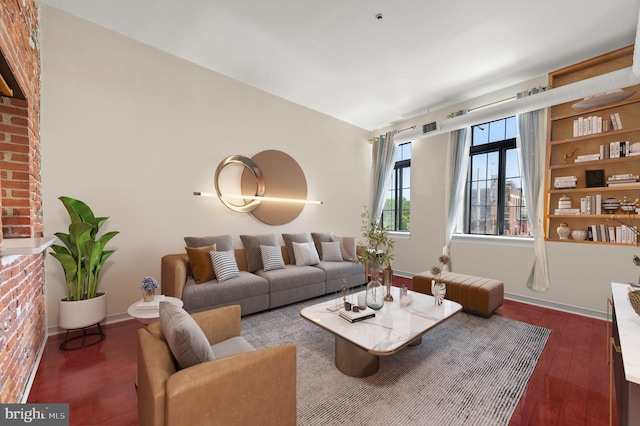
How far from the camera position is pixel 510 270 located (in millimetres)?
4113

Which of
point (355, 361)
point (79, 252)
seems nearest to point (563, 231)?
point (355, 361)

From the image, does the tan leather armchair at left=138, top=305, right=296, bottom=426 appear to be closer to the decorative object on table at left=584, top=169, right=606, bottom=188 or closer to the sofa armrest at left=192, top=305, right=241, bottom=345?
the sofa armrest at left=192, top=305, right=241, bottom=345

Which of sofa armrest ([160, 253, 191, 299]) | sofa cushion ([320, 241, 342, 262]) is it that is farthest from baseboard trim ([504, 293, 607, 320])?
sofa armrest ([160, 253, 191, 299])

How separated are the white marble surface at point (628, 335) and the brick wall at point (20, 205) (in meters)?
2.87

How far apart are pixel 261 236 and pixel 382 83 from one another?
3.07m

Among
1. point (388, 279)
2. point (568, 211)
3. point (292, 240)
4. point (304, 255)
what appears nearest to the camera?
point (388, 279)

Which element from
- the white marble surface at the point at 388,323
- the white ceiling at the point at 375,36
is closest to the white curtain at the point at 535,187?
the white ceiling at the point at 375,36

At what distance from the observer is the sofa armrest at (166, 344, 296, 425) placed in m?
1.07

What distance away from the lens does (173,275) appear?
2.96 meters

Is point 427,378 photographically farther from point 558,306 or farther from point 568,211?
point 568,211

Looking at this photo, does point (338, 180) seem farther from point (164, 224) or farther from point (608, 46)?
point (608, 46)

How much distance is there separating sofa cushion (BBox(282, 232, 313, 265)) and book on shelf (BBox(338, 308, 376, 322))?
2084 mm

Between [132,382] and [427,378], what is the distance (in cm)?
231

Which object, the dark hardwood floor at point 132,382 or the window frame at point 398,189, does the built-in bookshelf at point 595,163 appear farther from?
the window frame at point 398,189
